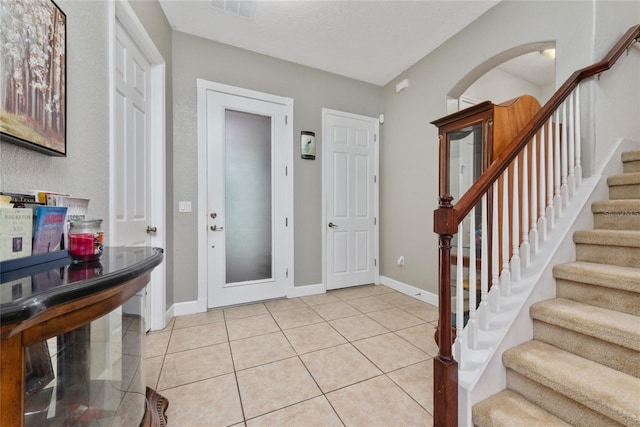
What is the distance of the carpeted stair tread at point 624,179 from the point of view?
1732 millimetres

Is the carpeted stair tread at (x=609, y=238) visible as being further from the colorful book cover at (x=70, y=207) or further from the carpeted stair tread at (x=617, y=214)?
the colorful book cover at (x=70, y=207)

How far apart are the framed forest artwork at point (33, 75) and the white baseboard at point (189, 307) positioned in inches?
77.6

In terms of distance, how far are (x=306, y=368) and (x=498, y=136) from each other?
82.3 inches

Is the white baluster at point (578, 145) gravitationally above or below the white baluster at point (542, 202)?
above

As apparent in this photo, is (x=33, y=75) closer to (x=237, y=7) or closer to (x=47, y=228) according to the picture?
(x=47, y=228)

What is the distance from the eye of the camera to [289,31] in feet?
8.77

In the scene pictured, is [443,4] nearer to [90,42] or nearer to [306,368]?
[90,42]

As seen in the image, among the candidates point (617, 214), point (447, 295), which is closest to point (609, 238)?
point (617, 214)

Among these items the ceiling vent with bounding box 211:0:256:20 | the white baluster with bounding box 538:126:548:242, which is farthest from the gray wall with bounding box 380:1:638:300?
the ceiling vent with bounding box 211:0:256:20

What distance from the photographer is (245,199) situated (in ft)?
9.82

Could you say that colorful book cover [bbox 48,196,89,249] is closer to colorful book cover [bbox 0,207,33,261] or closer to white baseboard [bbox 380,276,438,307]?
colorful book cover [bbox 0,207,33,261]

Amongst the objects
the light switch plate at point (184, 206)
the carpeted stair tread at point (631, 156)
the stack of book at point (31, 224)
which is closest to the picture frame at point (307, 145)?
the light switch plate at point (184, 206)

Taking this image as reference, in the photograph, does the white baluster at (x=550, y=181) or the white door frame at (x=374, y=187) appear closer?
the white baluster at (x=550, y=181)

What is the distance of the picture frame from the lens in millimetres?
3256
